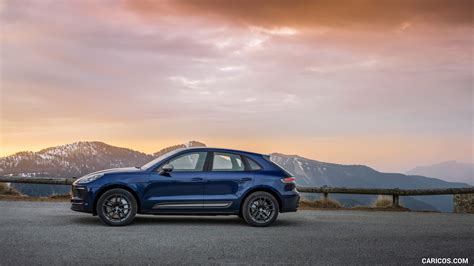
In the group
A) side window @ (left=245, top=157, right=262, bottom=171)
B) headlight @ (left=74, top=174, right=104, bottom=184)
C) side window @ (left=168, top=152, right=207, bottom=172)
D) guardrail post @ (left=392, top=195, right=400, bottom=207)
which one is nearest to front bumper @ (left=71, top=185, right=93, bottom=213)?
headlight @ (left=74, top=174, right=104, bottom=184)

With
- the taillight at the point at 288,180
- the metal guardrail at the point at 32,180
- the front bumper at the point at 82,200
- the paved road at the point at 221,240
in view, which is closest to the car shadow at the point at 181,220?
the paved road at the point at 221,240

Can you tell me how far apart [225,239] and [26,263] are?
145 inches

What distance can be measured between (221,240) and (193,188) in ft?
7.03

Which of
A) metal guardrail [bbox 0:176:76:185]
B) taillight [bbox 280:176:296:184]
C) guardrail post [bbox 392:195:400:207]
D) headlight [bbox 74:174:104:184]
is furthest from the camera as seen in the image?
guardrail post [bbox 392:195:400:207]

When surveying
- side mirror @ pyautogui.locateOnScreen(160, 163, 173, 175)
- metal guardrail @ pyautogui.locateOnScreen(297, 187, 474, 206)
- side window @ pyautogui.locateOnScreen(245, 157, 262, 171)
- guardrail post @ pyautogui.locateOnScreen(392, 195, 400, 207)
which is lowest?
guardrail post @ pyautogui.locateOnScreen(392, 195, 400, 207)

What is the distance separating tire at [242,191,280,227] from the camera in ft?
42.2

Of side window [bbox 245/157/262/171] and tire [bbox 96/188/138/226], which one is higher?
side window [bbox 245/157/262/171]

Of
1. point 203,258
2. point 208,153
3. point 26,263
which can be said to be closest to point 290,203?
point 208,153

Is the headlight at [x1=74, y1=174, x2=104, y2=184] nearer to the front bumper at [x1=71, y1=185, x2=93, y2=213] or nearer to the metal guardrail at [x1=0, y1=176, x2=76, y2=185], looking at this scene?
the front bumper at [x1=71, y1=185, x2=93, y2=213]

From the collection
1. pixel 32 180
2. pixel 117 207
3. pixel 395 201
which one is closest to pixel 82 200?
pixel 117 207

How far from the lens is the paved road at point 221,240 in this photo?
912 centimetres

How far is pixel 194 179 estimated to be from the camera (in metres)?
12.7

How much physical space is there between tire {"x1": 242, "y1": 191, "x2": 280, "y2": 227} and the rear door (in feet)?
0.88

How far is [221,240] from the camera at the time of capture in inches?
425
